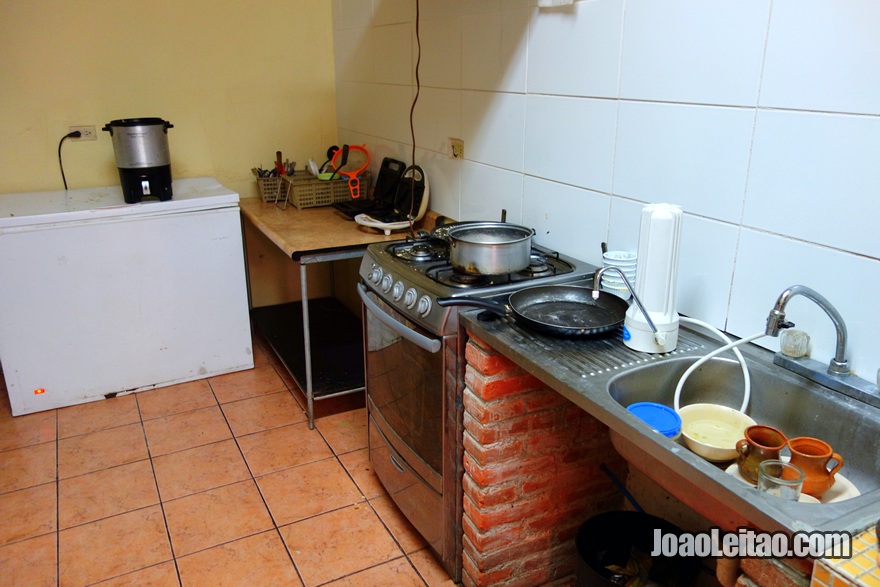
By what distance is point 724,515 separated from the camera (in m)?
1.14

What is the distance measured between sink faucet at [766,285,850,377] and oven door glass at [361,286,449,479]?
76 centimetres

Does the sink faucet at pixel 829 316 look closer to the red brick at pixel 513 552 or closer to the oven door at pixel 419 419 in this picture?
the oven door at pixel 419 419

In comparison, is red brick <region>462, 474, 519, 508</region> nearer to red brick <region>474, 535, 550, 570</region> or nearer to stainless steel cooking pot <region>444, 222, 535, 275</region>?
red brick <region>474, 535, 550, 570</region>

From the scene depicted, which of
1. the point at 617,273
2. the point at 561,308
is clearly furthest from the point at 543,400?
the point at 617,273

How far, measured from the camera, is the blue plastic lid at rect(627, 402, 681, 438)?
1233mm

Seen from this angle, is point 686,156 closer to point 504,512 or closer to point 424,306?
point 424,306

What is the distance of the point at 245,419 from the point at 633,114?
1.99 meters

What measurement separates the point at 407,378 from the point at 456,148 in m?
1.02

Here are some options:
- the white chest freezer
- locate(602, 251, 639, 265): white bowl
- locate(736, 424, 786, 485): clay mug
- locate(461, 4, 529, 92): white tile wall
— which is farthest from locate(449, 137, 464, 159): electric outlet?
locate(736, 424, 786, 485): clay mug

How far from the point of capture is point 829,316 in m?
1.26

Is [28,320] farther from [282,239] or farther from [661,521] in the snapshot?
[661,521]

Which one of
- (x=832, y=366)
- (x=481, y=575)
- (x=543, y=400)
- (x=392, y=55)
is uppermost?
(x=392, y=55)

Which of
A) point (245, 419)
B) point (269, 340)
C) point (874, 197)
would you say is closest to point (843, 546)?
point (874, 197)

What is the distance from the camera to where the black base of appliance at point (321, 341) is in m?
2.81
